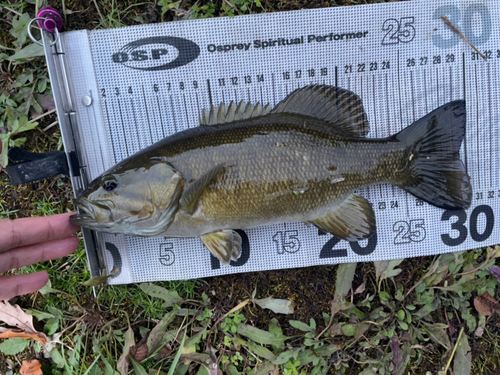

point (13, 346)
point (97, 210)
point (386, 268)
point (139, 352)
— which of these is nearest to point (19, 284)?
point (13, 346)

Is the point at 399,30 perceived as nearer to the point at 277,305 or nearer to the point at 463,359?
the point at 277,305

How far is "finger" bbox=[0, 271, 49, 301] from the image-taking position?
7.04 feet

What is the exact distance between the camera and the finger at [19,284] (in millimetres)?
2146

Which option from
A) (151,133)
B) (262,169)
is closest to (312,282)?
(262,169)

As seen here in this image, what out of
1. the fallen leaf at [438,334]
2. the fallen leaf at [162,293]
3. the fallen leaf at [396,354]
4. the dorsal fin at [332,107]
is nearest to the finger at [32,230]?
the fallen leaf at [162,293]

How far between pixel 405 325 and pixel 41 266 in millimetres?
2878

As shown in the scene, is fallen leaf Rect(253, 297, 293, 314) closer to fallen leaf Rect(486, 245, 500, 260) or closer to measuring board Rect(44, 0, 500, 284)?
measuring board Rect(44, 0, 500, 284)

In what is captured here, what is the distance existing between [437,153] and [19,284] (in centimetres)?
302

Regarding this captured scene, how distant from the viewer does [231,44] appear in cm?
235

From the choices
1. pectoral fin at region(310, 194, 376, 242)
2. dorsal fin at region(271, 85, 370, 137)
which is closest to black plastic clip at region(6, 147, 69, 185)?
dorsal fin at region(271, 85, 370, 137)

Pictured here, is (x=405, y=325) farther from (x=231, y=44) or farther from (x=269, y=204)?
(x=231, y=44)

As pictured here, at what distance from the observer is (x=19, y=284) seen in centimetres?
217

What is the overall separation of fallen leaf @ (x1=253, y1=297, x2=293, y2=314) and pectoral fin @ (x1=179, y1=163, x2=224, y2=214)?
101 cm

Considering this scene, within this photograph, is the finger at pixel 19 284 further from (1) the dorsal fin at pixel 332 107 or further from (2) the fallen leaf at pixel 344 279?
(2) the fallen leaf at pixel 344 279
